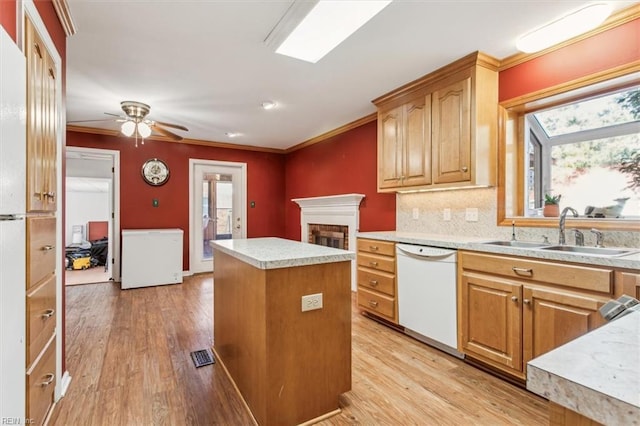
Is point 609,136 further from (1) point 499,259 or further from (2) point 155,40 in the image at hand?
(2) point 155,40

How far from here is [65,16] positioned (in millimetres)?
1948

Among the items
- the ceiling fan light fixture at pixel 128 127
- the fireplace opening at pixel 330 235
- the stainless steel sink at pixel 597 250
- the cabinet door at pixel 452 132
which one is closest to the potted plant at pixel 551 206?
the stainless steel sink at pixel 597 250

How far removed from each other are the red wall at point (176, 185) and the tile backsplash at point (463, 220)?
3.27 m

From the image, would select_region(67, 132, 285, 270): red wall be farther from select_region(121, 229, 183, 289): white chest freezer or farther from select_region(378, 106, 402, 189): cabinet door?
select_region(378, 106, 402, 189): cabinet door

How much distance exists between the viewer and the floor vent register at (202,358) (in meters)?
2.39

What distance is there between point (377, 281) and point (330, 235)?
1.93 metres

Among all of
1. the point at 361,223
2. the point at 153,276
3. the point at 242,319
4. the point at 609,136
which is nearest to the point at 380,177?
the point at 361,223

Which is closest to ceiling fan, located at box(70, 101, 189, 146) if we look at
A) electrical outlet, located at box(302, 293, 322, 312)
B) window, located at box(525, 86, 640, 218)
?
electrical outlet, located at box(302, 293, 322, 312)

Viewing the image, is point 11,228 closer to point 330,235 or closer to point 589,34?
point 589,34

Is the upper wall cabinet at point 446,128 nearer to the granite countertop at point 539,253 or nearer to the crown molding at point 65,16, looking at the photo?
the granite countertop at point 539,253

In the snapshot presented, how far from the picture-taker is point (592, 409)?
437 mm

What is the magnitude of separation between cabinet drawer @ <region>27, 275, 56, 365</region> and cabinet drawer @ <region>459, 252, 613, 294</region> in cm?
254

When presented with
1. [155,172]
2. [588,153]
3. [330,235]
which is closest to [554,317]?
[588,153]

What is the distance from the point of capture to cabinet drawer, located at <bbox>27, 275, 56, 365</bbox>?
1360mm
